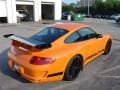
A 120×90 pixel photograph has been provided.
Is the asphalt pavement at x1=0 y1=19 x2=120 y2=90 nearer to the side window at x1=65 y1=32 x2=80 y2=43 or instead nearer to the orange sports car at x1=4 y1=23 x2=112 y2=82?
the orange sports car at x1=4 y1=23 x2=112 y2=82

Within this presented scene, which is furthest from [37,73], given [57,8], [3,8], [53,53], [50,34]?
[57,8]

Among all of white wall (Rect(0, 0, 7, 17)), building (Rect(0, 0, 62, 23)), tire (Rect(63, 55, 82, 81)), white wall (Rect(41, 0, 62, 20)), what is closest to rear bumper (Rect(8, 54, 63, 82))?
tire (Rect(63, 55, 82, 81))

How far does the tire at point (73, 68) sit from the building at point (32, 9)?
22.5m

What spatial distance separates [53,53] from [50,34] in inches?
46.8

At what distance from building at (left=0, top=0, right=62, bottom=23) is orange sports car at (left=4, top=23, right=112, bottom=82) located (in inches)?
849

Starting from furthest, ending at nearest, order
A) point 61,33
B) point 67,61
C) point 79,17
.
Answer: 1. point 79,17
2. point 61,33
3. point 67,61

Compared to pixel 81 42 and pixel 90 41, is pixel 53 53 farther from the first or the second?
pixel 90 41

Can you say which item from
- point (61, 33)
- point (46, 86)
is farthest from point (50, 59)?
point (61, 33)

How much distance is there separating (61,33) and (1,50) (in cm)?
397

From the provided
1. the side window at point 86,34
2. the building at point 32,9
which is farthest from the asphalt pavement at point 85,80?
the building at point 32,9

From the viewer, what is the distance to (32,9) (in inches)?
1284

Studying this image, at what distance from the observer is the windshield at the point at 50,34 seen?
654 centimetres

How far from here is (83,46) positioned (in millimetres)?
6770

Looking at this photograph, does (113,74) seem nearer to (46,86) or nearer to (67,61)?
(67,61)
